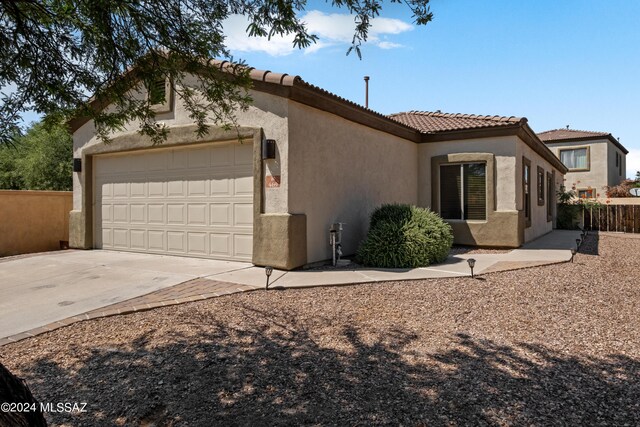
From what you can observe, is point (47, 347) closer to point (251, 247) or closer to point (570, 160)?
point (251, 247)

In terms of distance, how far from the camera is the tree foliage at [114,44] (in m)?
4.80

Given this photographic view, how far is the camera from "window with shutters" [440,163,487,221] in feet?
41.6

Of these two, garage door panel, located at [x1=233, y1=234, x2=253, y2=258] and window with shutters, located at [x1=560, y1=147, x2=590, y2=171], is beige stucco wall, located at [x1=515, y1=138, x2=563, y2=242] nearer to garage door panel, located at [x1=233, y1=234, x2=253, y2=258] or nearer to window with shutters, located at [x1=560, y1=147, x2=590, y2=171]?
garage door panel, located at [x1=233, y1=234, x2=253, y2=258]

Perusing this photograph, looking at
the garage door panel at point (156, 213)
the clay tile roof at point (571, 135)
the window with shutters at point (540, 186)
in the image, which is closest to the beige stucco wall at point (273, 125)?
the garage door panel at point (156, 213)

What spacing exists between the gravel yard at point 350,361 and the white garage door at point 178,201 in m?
3.29

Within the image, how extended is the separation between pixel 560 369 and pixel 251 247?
21.2 ft

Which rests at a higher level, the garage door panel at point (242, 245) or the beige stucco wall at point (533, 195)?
the beige stucco wall at point (533, 195)

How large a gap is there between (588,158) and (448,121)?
2048 cm

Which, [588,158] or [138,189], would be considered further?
[588,158]

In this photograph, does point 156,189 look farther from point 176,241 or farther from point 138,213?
point 176,241

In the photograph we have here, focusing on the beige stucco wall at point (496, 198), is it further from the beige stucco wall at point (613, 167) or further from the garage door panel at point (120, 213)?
the beige stucco wall at point (613, 167)

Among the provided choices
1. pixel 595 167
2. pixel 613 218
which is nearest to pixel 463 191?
pixel 613 218

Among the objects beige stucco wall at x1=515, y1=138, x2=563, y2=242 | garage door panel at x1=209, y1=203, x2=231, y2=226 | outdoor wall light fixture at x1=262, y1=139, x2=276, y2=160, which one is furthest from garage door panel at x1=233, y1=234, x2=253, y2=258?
beige stucco wall at x1=515, y1=138, x2=563, y2=242

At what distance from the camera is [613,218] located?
20.7 metres
